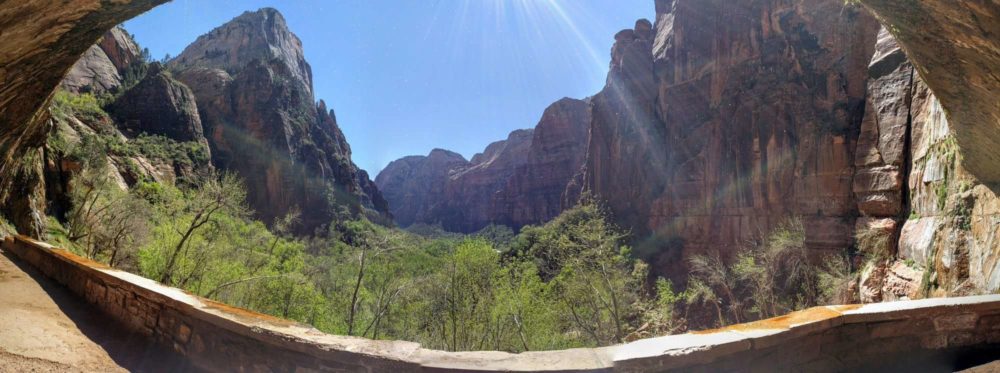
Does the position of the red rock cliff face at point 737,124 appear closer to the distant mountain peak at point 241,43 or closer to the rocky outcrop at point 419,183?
the distant mountain peak at point 241,43

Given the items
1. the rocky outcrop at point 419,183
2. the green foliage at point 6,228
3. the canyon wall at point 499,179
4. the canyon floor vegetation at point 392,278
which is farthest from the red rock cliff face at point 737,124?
the rocky outcrop at point 419,183

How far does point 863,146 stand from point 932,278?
23.2 meters

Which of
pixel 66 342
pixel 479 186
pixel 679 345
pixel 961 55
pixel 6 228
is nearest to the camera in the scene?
pixel 679 345

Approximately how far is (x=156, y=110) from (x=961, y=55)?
67.0 meters

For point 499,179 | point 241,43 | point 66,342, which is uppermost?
point 241,43

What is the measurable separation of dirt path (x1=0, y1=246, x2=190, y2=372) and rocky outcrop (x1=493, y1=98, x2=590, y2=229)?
336ft

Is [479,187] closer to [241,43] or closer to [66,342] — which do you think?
[241,43]

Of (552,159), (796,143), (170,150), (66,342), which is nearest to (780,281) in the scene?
(796,143)

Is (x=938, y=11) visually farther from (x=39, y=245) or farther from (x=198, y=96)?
(x=198, y=96)

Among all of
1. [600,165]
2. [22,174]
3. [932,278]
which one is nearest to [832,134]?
[932,278]

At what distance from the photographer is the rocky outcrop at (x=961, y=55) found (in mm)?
4732

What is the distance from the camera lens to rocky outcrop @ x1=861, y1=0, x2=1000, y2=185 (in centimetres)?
473

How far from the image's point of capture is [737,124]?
39.1 metres

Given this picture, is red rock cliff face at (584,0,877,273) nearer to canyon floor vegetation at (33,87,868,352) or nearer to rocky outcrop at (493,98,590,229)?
canyon floor vegetation at (33,87,868,352)
